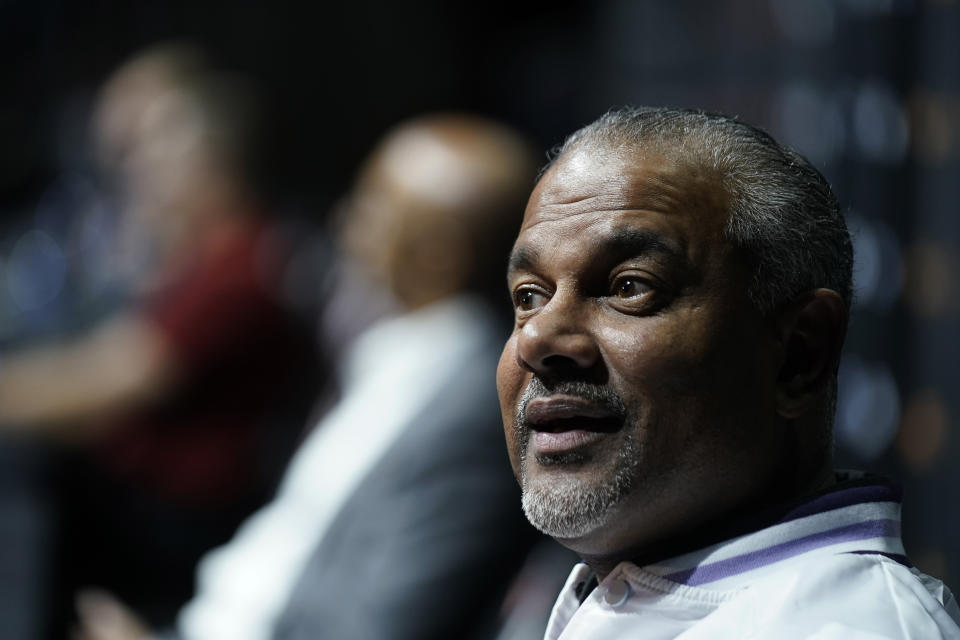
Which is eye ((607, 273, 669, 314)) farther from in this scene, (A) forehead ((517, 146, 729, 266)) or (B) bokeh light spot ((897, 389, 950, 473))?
(B) bokeh light spot ((897, 389, 950, 473))

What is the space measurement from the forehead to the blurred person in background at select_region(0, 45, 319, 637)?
2.33 metres

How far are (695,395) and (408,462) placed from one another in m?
1.41

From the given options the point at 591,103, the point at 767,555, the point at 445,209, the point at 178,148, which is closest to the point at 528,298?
the point at 767,555

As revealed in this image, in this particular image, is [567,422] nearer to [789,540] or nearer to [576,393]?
[576,393]

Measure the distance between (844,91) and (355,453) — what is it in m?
1.30

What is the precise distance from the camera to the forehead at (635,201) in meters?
1.41

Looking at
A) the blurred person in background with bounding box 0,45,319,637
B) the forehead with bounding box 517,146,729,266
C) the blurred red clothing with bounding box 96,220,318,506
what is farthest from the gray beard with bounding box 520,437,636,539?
the blurred red clothing with bounding box 96,220,318,506

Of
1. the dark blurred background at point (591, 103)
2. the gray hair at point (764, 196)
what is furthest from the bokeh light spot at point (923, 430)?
the gray hair at point (764, 196)

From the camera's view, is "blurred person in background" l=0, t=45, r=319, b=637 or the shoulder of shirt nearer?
the shoulder of shirt

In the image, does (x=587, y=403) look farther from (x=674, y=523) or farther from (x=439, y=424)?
(x=439, y=424)

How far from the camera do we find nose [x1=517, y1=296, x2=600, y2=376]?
141 centimetres

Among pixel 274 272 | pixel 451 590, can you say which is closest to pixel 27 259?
pixel 274 272

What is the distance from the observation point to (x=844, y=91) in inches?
120

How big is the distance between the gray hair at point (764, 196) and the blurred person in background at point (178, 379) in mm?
2392
